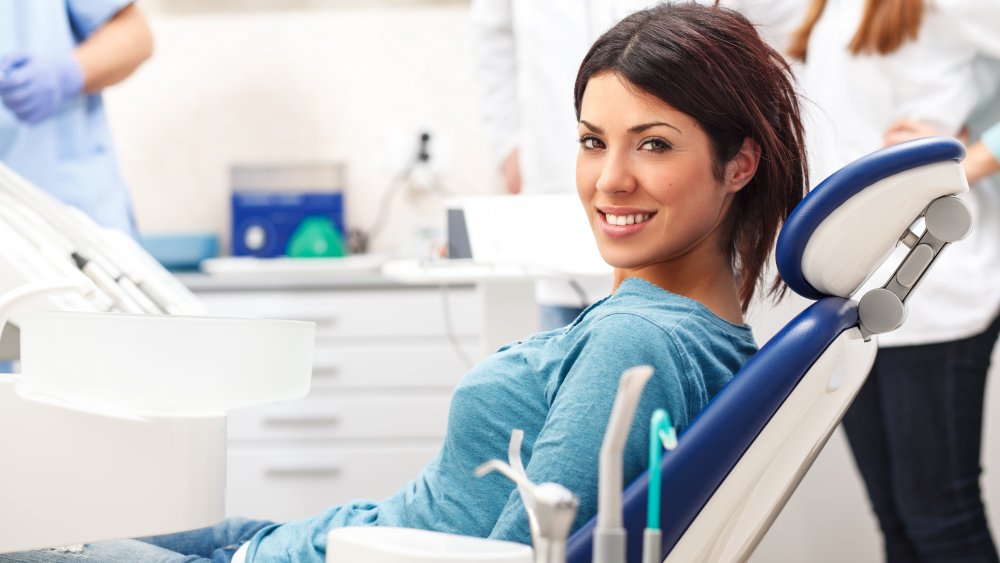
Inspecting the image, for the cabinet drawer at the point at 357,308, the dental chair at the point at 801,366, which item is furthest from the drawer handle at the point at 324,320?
the dental chair at the point at 801,366

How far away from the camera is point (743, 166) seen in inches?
37.3

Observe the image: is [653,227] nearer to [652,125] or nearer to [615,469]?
[652,125]

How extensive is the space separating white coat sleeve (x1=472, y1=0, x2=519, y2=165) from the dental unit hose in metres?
1.69

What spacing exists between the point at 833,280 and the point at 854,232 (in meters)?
0.05

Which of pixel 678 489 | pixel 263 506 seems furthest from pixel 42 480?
pixel 263 506

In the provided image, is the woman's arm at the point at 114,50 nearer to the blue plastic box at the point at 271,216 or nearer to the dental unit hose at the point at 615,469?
the blue plastic box at the point at 271,216

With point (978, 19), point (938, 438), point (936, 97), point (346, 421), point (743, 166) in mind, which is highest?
point (978, 19)

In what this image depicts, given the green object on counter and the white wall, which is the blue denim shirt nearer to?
the green object on counter

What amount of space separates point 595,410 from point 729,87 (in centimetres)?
33

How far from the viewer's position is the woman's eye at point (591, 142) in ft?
3.12

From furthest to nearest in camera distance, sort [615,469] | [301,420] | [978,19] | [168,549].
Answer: [301,420] < [978,19] < [168,549] < [615,469]

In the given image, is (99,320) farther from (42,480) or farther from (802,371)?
(802,371)

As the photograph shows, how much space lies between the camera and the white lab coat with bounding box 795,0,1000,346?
1.57m

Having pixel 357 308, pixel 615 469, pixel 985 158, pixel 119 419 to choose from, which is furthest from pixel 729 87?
pixel 357 308
